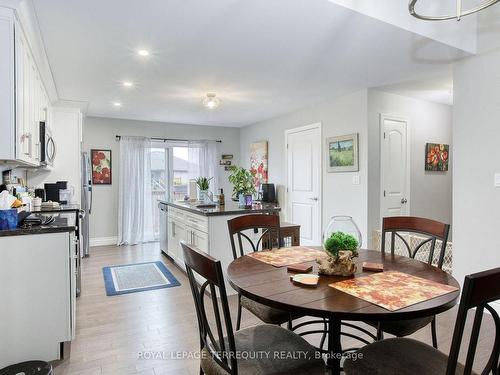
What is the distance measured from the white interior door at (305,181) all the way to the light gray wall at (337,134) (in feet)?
0.44

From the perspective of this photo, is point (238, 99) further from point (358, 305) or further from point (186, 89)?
point (358, 305)

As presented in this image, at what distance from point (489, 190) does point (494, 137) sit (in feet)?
1.52

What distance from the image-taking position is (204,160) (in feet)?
22.0

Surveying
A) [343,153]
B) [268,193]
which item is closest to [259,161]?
[268,193]

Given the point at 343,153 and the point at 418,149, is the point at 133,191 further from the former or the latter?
the point at 418,149

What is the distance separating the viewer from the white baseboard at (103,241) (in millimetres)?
5797

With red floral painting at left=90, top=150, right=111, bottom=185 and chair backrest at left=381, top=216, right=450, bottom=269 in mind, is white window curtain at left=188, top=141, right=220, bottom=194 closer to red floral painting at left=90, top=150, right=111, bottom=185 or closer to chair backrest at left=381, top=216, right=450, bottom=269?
red floral painting at left=90, top=150, right=111, bottom=185

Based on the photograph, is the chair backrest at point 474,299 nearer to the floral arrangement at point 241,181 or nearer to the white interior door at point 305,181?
the floral arrangement at point 241,181

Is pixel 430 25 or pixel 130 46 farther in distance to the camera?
pixel 130 46

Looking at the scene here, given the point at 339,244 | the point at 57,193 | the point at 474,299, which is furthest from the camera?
the point at 57,193

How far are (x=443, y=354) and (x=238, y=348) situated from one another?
84cm

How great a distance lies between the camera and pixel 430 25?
8.42 ft

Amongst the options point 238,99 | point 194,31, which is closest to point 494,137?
point 194,31

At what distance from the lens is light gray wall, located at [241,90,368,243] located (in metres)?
4.17
